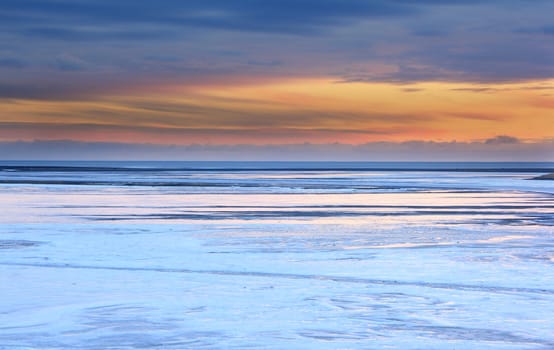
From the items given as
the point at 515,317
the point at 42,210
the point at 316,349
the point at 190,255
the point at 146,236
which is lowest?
the point at 316,349

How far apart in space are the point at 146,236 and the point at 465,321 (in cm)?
1137

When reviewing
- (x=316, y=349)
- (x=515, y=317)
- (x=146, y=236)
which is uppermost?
(x=146, y=236)

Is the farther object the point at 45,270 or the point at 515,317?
the point at 45,270

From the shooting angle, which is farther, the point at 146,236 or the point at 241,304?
the point at 146,236

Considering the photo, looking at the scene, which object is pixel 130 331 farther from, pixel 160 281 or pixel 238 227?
pixel 238 227

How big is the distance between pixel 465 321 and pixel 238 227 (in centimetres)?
1310

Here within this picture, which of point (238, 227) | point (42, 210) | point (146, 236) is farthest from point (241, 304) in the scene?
point (42, 210)

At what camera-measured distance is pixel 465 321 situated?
9812 mm

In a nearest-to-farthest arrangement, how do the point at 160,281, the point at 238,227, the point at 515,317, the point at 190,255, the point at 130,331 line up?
the point at 130,331
the point at 515,317
the point at 160,281
the point at 190,255
the point at 238,227

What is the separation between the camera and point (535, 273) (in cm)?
1358

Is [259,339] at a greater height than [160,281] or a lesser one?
lesser

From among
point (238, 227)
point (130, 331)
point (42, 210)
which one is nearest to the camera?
point (130, 331)

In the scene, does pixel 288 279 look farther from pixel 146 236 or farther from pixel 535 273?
pixel 146 236

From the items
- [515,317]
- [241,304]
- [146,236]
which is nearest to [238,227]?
[146,236]
